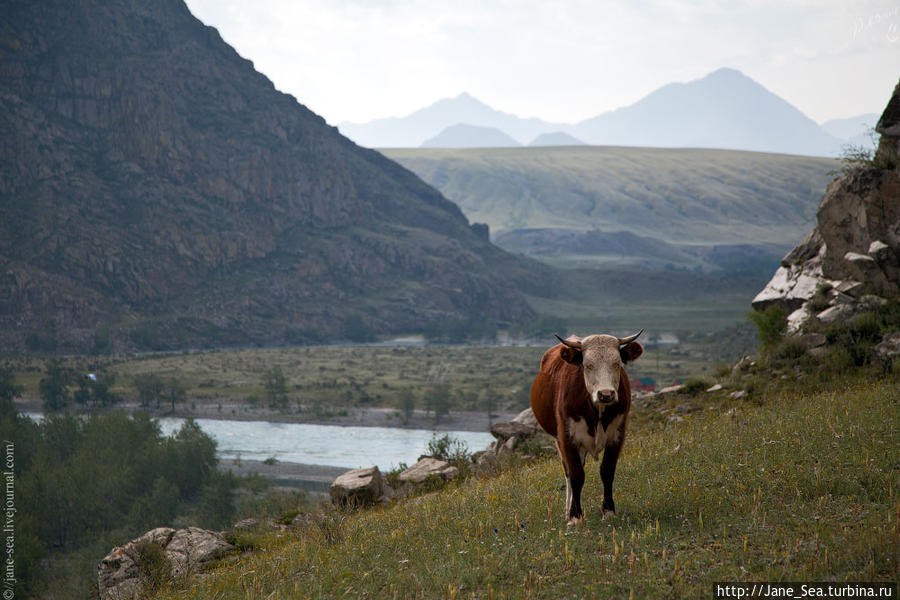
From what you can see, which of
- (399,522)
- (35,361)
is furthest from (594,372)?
(35,361)

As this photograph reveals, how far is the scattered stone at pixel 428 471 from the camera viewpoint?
61.1 feet

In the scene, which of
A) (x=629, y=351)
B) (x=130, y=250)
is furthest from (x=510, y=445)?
(x=130, y=250)

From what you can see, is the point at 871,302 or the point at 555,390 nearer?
the point at 555,390

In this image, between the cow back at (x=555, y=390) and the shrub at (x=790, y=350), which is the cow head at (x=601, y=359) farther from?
the shrub at (x=790, y=350)

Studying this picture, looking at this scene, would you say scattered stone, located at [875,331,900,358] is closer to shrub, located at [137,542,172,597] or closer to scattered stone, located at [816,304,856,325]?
scattered stone, located at [816,304,856,325]

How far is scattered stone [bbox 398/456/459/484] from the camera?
18.6 metres

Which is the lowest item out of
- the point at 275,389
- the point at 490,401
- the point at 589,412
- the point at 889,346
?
the point at 490,401

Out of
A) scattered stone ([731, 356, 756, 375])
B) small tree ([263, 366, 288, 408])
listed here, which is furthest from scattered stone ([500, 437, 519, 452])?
small tree ([263, 366, 288, 408])

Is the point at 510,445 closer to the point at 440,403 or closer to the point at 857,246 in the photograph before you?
the point at 857,246

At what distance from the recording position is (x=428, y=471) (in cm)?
1917

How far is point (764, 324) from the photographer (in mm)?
24078

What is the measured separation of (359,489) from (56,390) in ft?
313

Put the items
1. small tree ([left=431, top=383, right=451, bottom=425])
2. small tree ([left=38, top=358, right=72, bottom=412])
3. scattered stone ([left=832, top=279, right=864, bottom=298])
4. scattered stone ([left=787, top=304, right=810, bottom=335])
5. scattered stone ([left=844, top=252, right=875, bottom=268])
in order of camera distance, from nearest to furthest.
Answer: scattered stone ([left=844, top=252, right=875, bottom=268]) → scattered stone ([left=832, top=279, right=864, bottom=298]) → scattered stone ([left=787, top=304, right=810, bottom=335]) → small tree ([left=431, top=383, right=451, bottom=425]) → small tree ([left=38, top=358, right=72, bottom=412])

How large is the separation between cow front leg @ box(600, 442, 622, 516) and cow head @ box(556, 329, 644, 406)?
805 mm
